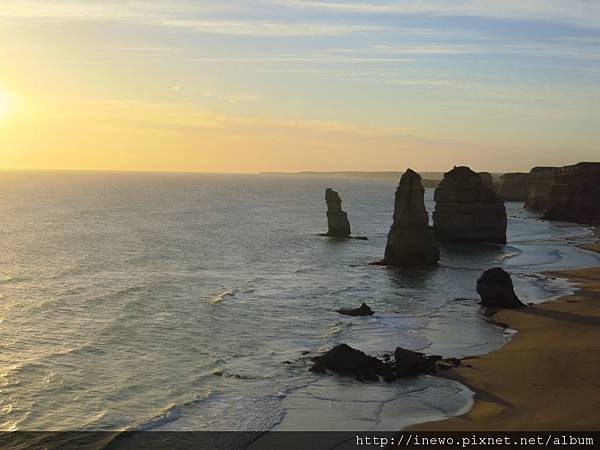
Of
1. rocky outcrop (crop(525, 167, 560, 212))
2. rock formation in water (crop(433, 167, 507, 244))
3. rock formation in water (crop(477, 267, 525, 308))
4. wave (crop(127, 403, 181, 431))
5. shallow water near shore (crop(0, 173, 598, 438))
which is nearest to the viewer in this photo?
wave (crop(127, 403, 181, 431))

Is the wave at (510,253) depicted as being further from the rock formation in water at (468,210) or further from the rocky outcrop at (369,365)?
the rocky outcrop at (369,365)

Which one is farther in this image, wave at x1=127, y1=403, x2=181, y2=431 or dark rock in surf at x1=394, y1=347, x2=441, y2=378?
dark rock in surf at x1=394, y1=347, x2=441, y2=378

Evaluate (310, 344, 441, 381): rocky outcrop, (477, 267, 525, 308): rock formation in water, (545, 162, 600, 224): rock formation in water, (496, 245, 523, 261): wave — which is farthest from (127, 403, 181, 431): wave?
(545, 162, 600, 224): rock formation in water

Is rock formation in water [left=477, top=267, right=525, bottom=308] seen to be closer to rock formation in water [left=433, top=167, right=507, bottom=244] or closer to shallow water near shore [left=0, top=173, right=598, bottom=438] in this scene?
shallow water near shore [left=0, top=173, right=598, bottom=438]

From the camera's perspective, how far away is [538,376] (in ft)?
108

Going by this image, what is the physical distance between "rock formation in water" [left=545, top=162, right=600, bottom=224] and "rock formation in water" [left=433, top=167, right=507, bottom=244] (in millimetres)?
40441

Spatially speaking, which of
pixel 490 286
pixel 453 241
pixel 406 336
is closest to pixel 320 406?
pixel 406 336

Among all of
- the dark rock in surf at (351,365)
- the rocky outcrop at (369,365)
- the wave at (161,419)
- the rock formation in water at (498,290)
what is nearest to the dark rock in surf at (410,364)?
the rocky outcrop at (369,365)

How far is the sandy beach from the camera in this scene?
2683 centimetres

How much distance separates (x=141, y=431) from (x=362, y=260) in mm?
54745

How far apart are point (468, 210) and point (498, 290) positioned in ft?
144

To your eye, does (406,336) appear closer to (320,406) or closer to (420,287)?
(320,406)

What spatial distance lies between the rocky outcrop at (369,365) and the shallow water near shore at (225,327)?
3.01 ft

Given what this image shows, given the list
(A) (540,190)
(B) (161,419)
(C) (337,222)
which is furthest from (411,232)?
(A) (540,190)
